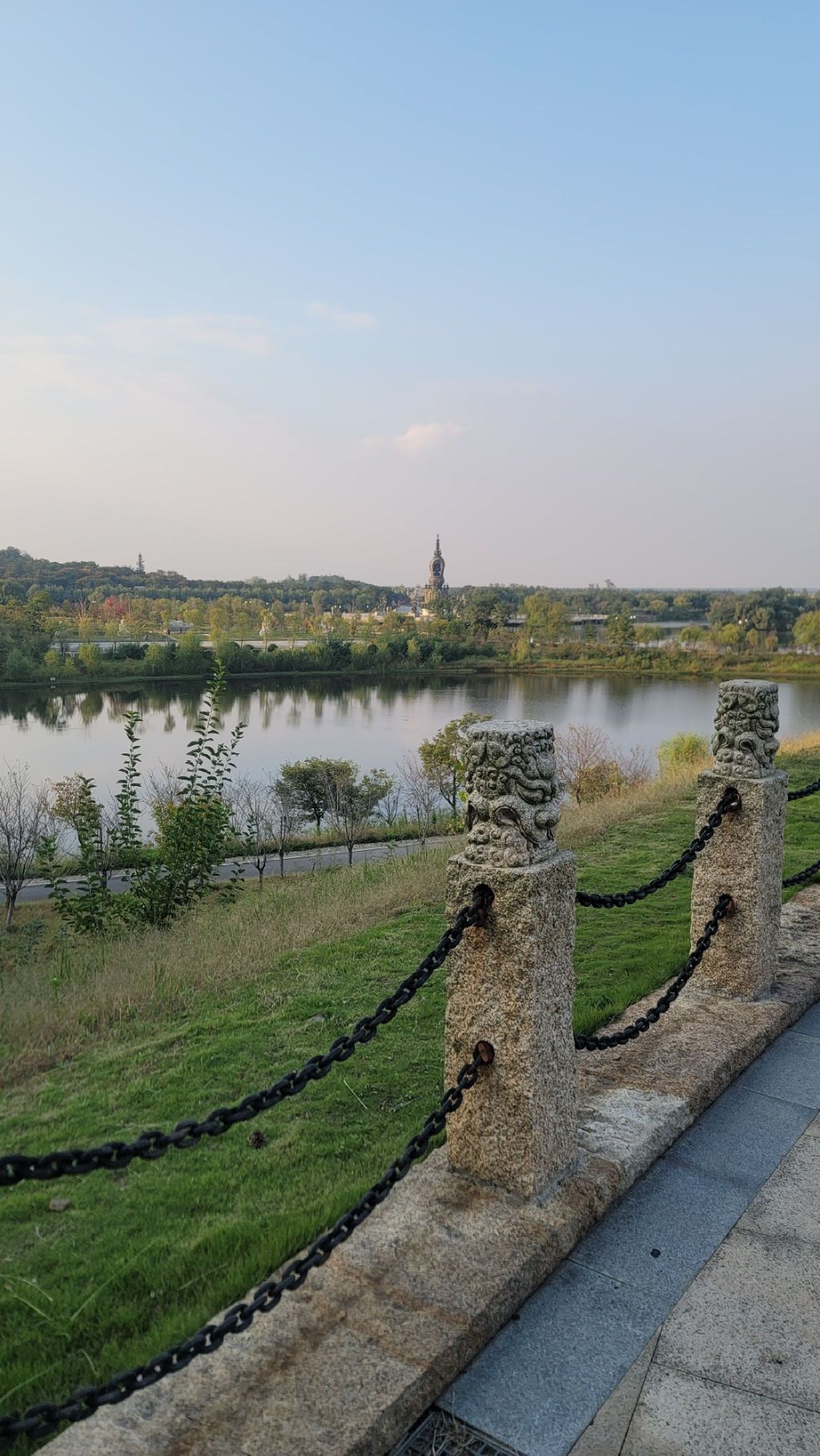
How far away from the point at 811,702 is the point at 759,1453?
68.1 meters

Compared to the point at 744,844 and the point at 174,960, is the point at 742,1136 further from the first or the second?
the point at 174,960

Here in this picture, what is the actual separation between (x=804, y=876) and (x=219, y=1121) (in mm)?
5382

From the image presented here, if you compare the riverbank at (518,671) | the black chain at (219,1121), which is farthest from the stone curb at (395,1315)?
the riverbank at (518,671)

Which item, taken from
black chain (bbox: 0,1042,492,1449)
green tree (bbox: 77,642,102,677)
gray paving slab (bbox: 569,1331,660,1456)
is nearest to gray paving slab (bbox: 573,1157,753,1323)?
gray paving slab (bbox: 569,1331,660,1456)

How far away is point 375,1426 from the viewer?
79.5 inches

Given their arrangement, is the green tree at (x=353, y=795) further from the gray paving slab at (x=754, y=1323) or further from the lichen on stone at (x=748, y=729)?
the gray paving slab at (x=754, y=1323)

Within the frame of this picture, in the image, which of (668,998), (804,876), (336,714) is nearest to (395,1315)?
(668,998)

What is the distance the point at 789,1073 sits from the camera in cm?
400

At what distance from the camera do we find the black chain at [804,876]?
A: 6152 millimetres

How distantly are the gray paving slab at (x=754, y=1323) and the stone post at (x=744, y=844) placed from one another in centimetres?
168

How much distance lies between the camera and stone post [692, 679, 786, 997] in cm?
427

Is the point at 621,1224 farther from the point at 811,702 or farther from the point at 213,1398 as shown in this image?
the point at 811,702

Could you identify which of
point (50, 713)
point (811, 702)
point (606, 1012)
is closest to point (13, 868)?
point (606, 1012)

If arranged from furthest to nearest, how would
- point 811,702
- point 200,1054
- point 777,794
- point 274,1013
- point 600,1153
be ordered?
point 811,702, point 274,1013, point 200,1054, point 777,794, point 600,1153
